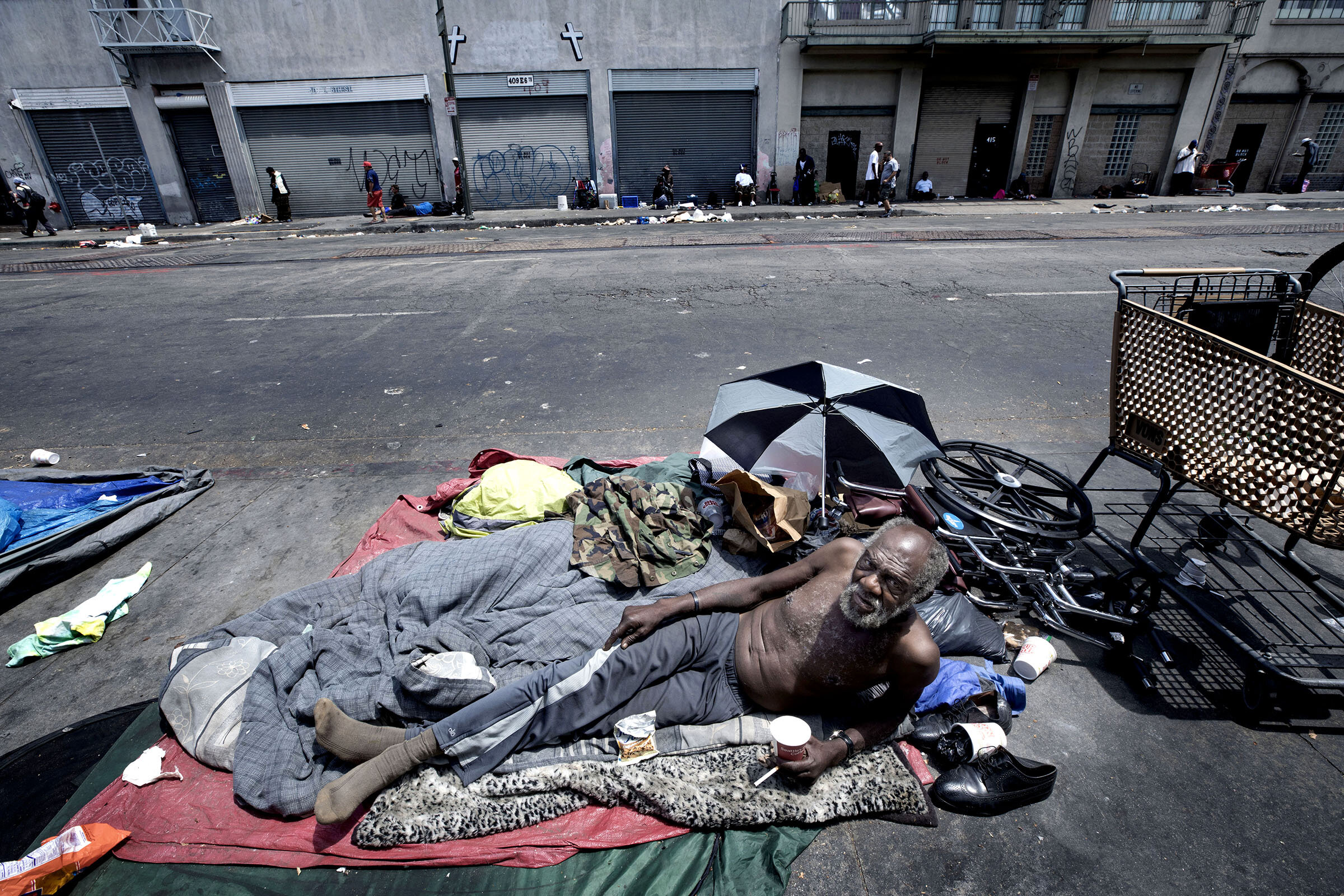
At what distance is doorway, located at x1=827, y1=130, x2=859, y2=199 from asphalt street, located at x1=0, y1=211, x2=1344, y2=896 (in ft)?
30.7

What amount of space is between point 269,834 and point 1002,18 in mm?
27638

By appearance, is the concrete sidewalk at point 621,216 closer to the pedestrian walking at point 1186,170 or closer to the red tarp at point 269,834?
the pedestrian walking at point 1186,170

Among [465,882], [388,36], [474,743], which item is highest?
[388,36]

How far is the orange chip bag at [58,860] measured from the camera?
2049mm

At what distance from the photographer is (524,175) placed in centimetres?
2269

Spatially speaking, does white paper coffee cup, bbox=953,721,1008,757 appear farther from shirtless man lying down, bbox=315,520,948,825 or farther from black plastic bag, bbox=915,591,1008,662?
black plastic bag, bbox=915,591,1008,662

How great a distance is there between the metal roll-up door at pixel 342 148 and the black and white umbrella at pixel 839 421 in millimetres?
22442

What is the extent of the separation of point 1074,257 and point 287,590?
12915 millimetres

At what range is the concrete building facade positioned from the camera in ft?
67.9

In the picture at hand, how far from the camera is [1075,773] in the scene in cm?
252

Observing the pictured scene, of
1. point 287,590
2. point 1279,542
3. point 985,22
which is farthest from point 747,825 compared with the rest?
point 985,22

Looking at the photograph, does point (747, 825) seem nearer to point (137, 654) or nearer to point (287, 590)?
point (287, 590)

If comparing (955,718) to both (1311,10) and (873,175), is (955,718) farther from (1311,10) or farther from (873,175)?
(1311,10)

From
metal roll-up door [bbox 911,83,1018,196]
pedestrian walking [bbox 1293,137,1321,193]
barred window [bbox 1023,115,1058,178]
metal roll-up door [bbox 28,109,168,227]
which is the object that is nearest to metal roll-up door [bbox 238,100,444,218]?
metal roll-up door [bbox 28,109,168,227]
